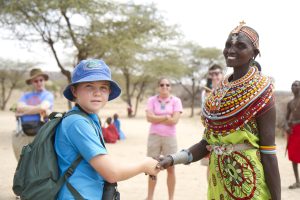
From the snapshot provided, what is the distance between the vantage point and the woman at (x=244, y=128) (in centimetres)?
207

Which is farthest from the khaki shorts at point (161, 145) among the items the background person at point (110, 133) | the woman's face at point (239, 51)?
the background person at point (110, 133)

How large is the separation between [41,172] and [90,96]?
48 cm

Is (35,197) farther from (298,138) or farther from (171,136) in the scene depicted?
(298,138)

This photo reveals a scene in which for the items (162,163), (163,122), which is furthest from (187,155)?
(163,122)

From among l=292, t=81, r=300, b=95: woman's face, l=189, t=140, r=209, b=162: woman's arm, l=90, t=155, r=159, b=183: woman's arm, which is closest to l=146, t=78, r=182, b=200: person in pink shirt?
l=292, t=81, r=300, b=95: woman's face

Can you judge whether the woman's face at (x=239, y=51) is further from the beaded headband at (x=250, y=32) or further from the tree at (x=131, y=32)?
the tree at (x=131, y=32)

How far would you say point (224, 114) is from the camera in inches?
85.4

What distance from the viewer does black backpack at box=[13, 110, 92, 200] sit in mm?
1788

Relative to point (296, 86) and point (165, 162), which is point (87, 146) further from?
point (296, 86)

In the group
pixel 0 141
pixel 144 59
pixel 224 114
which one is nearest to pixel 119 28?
pixel 0 141

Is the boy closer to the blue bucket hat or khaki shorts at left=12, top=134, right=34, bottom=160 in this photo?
the blue bucket hat

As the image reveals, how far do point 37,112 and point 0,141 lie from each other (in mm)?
8378

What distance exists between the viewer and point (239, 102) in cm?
211

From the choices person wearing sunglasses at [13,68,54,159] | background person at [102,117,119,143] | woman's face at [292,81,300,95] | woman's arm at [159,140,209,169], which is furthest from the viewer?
background person at [102,117,119,143]
